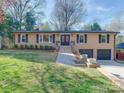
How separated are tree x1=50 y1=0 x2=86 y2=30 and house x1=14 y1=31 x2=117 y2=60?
20440 mm

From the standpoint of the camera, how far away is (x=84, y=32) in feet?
136

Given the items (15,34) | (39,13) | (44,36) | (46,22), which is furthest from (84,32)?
(46,22)

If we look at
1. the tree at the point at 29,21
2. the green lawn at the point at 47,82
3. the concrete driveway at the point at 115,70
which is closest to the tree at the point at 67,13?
the tree at the point at 29,21

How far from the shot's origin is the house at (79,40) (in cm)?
4144

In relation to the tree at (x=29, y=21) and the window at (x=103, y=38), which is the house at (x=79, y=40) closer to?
the window at (x=103, y=38)

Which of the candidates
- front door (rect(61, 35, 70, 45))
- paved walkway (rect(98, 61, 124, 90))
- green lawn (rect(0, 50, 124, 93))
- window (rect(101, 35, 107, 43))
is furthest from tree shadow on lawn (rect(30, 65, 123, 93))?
window (rect(101, 35, 107, 43))

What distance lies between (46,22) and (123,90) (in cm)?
5655

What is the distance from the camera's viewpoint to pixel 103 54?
1657 inches

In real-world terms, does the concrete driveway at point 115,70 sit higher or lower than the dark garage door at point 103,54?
lower

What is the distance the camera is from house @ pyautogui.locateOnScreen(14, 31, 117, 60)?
41438 millimetres

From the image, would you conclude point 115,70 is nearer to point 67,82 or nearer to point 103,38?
point 67,82

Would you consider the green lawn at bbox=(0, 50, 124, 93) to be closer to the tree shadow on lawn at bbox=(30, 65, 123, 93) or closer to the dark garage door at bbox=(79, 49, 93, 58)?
the tree shadow on lawn at bbox=(30, 65, 123, 93)

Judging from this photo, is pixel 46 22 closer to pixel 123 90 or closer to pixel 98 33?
pixel 98 33

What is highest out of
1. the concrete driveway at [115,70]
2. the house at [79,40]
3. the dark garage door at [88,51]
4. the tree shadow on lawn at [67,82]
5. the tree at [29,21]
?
the tree at [29,21]
